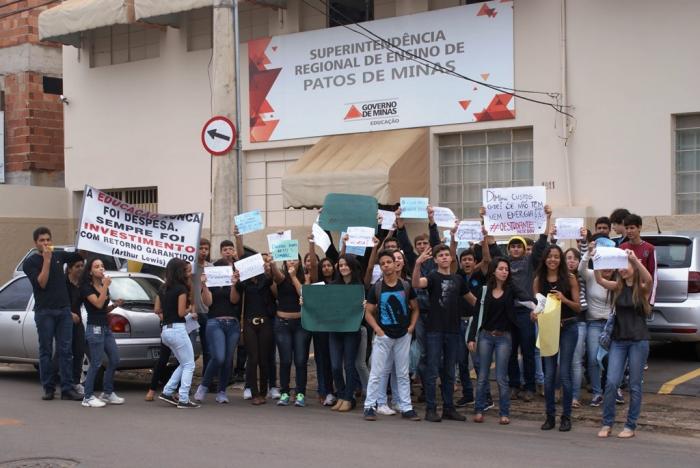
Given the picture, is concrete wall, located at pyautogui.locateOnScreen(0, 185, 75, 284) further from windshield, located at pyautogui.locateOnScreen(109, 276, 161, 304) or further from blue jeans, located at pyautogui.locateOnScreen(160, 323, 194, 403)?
blue jeans, located at pyautogui.locateOnScreen(160, 323, 194, 403)

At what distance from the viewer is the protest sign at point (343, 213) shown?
11.8 metres

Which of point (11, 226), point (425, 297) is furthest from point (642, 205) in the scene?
point (11, 226)

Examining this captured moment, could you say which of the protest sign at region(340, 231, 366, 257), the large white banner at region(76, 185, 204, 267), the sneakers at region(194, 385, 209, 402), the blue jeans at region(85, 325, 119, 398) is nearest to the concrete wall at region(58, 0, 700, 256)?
the protest sign at region(340, 231, 366, 257)

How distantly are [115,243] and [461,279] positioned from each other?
4.60 meters

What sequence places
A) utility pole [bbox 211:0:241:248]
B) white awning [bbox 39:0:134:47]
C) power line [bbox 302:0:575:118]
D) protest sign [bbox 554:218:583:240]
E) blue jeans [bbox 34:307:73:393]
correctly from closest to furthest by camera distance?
1. protest sign [bbox 554:218:583:240]
2. blue jeans [bbox 34:307:73:393]
3. utility pole [bbox 211:0:241:248]
4. power line [bbox 302:0:575:118]
5. white awning [bbox 39:0:134:47]

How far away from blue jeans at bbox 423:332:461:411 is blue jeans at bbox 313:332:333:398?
1524mm

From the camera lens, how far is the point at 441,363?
406 inches

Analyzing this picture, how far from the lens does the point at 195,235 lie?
492 inches

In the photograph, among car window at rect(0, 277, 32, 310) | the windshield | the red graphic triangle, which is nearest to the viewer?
the windshield

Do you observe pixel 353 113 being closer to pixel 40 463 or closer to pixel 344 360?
pixel 344 360

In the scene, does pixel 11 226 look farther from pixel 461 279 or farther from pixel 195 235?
pixel 461 279

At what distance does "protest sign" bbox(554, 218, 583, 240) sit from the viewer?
1069 centimetres

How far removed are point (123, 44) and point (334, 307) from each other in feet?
47.2

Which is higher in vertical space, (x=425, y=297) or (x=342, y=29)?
(x=342, y=29)
